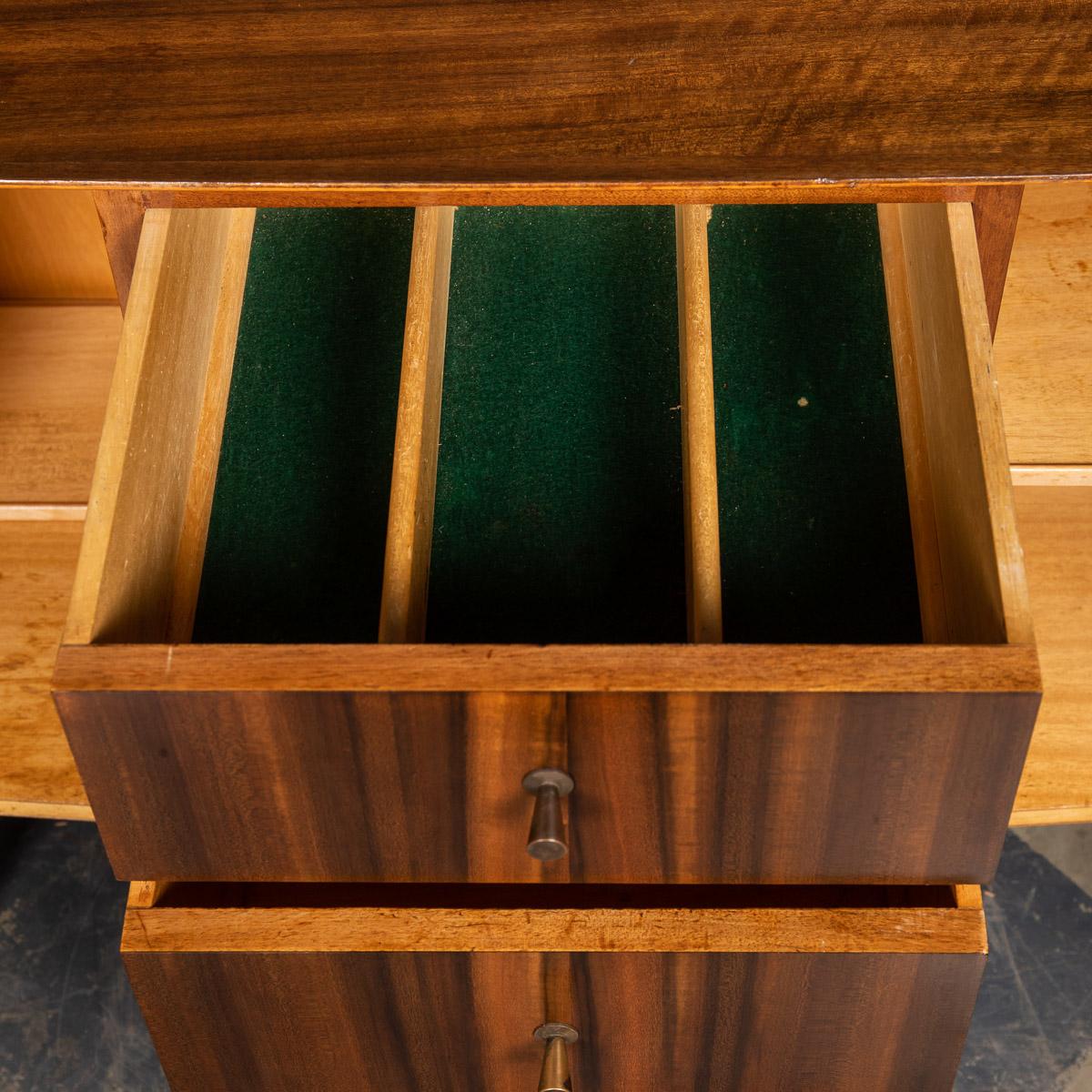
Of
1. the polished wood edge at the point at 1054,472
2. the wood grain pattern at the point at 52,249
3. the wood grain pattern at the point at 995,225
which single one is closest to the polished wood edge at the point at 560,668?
the wood grain pattern at the point at 995,225

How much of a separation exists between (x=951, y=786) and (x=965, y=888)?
119 mm

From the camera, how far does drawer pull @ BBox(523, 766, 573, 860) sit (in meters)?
0.61

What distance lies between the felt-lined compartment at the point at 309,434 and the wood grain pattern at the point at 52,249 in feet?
1.19

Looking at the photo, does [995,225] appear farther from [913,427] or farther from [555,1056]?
[555,1056]

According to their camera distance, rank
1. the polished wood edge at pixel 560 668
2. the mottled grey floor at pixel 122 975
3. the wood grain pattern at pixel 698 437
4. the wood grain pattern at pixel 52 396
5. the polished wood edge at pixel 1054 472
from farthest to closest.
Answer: the mottled grey floor at pixel 122 975
the wood grain pattern at pixel 52 396
the polished wood edge at pixel 1054 472
the wood grain pattern at pixel 698 437
the polished wood edge at pixel 560 668

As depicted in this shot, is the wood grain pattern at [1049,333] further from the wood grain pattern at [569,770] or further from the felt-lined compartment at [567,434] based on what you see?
the wood grain pattern at [569,770]

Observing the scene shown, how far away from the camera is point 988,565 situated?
65 cm

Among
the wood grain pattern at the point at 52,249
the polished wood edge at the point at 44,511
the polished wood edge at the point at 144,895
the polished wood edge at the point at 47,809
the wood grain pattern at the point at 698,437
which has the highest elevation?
the wood grain pattern at the point at 52,249

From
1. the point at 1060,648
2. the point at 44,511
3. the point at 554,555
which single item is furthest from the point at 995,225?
the point at 44,511

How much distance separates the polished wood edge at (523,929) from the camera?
0.71 m

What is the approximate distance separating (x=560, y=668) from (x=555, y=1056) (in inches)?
11.9

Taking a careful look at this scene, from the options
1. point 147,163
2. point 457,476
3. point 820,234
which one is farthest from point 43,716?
point 820,234

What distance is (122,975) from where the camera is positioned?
52.6 inches

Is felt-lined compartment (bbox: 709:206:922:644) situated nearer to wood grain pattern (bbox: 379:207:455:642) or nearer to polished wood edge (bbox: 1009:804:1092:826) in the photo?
wood grain pattern (bbox: 379:207:455:642)
